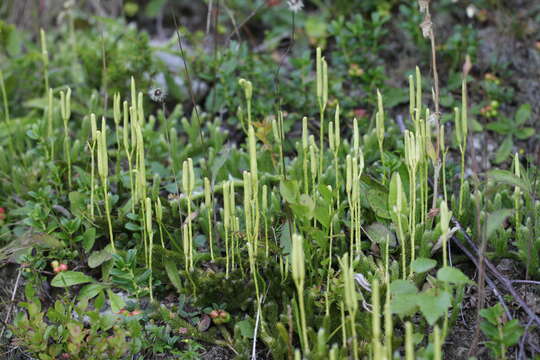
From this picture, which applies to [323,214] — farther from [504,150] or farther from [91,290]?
[504,150]

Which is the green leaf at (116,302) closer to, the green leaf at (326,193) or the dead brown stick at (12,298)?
the dead brown stick at (12,298)

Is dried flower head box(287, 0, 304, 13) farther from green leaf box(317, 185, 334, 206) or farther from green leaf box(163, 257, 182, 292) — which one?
green leaf box(163, 257, 182, 292)

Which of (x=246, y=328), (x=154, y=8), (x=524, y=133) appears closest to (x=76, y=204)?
(x=246, y=328)

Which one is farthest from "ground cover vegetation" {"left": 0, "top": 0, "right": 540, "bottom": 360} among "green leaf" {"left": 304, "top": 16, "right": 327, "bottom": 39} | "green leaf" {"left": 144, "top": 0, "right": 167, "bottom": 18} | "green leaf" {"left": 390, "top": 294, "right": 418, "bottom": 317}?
"green leaf" {"left": 144, "top": 0, "right": 167, "bottom": 18}

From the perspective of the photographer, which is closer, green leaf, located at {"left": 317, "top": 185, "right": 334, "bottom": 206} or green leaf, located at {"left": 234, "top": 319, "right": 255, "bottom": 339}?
green leaf, located at {"left": 234, "top": 319, "right": 255, "bottom": 339}

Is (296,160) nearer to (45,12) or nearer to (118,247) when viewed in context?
(118,247)

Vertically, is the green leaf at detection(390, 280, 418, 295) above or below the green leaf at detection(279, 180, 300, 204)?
below

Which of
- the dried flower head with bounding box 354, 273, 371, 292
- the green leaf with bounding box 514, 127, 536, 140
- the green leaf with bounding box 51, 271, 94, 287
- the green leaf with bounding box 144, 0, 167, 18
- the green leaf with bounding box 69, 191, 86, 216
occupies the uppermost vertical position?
the green leaf with bounding box 144, 0, 167, 18
